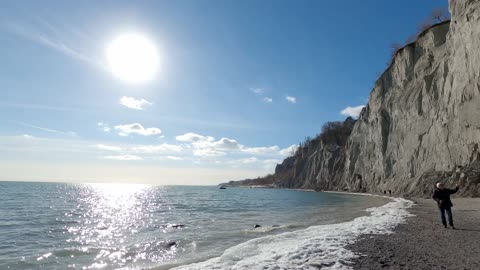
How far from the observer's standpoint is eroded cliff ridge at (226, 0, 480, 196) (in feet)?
107

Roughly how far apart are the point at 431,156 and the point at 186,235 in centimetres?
3359

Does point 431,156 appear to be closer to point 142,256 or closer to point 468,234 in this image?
point 468,234

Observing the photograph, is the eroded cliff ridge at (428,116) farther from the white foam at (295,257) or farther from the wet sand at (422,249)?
the white foam at (295,257)

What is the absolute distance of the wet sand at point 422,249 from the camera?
7984mm

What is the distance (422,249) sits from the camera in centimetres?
967

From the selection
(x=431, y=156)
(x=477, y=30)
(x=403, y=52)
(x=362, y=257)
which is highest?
(x=403, y=52)

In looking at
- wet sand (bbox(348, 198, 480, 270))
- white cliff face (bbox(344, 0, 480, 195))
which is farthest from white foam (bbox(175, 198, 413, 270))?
white cliff face (bbox(344, 0, 480, 195))

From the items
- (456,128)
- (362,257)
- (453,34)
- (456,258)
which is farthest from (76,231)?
(453,34)

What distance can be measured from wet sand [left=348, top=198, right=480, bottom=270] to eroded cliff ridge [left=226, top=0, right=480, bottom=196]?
2301 cm

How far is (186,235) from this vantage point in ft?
59.0

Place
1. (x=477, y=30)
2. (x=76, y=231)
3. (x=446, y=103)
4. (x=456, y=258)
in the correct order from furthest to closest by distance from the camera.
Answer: (x=446, y=103)
(x=477, y=30)
(x=76, y=231)
(x=456, y=258)

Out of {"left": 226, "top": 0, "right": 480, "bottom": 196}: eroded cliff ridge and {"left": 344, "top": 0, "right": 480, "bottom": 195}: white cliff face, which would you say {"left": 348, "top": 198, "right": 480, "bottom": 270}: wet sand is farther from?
{"left": 344, "top": 0, "right": 480, "bottom": 195}: white cliff face

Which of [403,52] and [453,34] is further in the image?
[403,52]

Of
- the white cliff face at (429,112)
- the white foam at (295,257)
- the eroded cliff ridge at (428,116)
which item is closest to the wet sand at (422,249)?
the white foam at (295,257)
